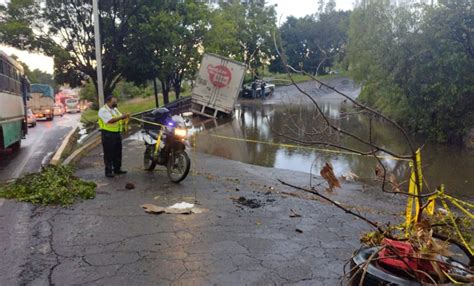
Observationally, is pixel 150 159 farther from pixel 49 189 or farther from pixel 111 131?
pixel 49 189

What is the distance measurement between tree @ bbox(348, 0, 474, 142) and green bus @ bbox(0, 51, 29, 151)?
13432mm

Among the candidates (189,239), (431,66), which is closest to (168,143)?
(189,239)

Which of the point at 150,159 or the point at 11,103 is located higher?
the point at 11,103

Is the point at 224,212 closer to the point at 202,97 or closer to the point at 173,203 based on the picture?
the point at 173,203

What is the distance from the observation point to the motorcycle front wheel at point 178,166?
782 centimetres

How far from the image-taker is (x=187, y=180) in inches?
329

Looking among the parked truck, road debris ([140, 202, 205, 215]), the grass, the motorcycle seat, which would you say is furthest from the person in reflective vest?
the parked truck

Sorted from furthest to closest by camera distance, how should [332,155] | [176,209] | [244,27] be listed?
1. [244,27]
2. [332,155]
3. [176,209]

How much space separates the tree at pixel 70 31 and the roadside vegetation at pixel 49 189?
1840cm

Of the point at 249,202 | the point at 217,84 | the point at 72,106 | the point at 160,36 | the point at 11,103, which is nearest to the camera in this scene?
the point at 249,202

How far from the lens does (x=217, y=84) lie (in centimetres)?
2502

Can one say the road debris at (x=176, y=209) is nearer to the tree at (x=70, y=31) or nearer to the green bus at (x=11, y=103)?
the green bus at (x=11, y=103)

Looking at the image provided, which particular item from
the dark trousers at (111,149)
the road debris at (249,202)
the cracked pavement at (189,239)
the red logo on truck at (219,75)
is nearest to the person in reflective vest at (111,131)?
the dark trousers at (111,149)

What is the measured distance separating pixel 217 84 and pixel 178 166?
1745 centimetres
